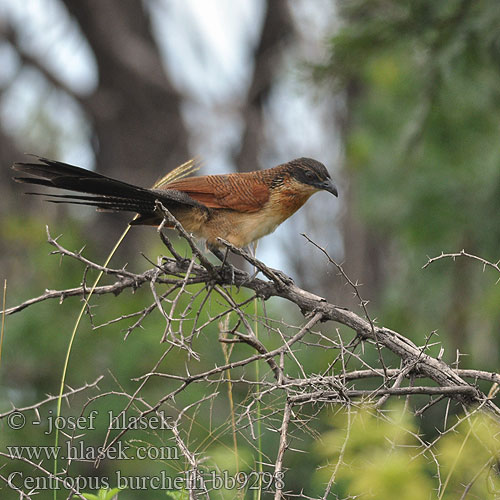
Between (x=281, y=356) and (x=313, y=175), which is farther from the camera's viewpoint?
(x=313, y=175)

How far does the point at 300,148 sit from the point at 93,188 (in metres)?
7.95

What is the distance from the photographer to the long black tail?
2.54m

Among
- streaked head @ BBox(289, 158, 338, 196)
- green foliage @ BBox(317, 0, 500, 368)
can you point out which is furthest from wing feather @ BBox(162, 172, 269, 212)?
green foliage @ BBox(317, 0, 500, 368)

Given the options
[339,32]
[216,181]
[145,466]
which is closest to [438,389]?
[216,181]

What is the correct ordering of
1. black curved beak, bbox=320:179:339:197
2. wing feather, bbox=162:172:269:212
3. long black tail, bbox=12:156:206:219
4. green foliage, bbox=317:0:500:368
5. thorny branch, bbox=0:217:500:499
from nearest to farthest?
thorny branch, bbox=0:217:500:499 < long black tail, bbox=12:156:206:219 < wing feather, bbox=162:172:269:212 < black curved beak, bbox=320:179:339:197 < green foliage, bbox=317:0:500:368

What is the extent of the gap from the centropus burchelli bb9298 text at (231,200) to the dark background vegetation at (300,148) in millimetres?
811

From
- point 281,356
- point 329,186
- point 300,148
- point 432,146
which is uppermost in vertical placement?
point 300,148

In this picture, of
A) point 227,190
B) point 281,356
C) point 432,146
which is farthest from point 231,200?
point 432,146

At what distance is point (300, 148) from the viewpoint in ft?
34.4

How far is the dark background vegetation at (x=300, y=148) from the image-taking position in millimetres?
4246

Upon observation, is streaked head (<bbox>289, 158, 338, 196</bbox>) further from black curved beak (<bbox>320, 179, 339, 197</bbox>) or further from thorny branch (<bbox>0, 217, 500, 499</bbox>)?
thorny branch (<bbox>0, 217, 500, 499</bbox>)

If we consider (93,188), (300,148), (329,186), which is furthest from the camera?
(300,148)

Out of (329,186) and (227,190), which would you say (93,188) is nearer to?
(227,190)

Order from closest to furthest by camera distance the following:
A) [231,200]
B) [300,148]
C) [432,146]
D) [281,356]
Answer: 1. [281,356]
2. [231,200]
3. [432,146]
4. [300,148]
